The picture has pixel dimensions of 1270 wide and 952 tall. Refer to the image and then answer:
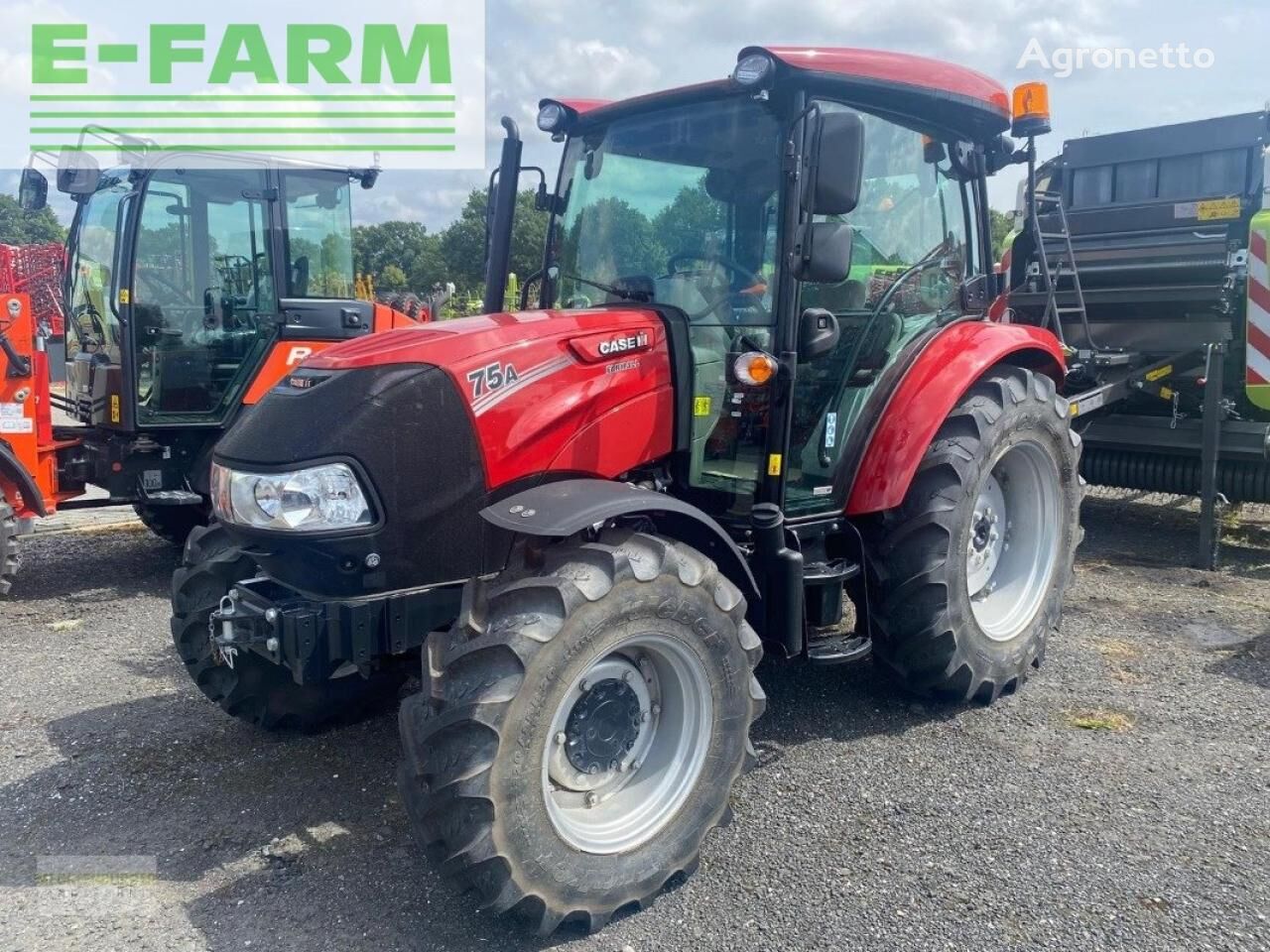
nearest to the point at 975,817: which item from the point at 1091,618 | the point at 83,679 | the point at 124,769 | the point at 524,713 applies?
the point at 524,713

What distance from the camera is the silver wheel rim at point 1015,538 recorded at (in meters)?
4.42

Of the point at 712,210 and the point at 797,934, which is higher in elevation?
the point at 712,210

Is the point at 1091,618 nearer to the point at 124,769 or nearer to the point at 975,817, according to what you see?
the point at 975,817

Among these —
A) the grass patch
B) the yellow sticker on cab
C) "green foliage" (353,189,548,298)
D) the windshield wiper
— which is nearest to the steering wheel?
the windshield wiper

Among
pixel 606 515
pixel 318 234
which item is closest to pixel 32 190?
pixel 318 234

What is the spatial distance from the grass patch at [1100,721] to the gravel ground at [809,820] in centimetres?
1

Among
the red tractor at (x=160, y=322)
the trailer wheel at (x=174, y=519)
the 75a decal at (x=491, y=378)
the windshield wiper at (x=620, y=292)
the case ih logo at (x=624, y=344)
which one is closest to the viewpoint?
the 75a decal at (x=491, y=378)

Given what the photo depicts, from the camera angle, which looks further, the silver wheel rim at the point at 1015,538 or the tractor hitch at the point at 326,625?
the silver wheel rim at the point at 1015,538

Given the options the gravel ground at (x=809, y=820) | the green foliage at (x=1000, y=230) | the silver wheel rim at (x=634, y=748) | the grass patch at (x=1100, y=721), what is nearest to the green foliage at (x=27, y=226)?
the green foliage at (x=1000, y=230)

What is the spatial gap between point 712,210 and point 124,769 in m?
2.88

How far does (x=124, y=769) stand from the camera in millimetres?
3754

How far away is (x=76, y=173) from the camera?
648cm

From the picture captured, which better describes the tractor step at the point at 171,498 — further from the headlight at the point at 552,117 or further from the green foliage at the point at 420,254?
the green foliage at the point at 420,254

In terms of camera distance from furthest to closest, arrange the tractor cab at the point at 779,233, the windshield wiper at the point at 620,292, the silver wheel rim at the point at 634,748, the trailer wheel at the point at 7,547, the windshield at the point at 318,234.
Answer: the windshield at the point at 318,234 → the trailer wheel at the point at 7,547 → the windshield wiper at the point at 620,292 → the tractor cab at the point at 779,233 → the silver wheel rim at the point at 634,748
